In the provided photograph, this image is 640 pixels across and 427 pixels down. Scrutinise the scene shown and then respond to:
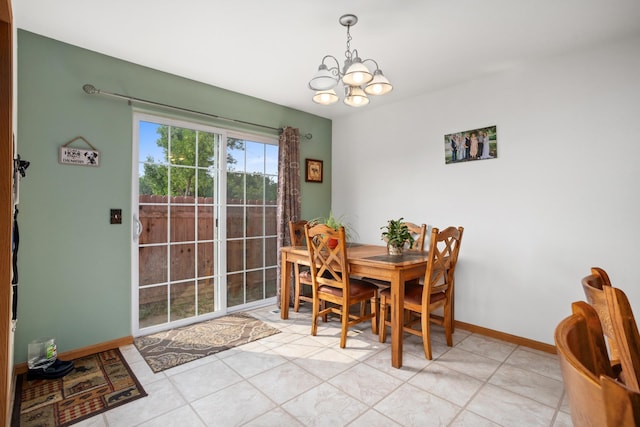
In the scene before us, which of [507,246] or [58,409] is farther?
[507,246]

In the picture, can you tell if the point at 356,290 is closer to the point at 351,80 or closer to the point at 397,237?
the point at 397,237

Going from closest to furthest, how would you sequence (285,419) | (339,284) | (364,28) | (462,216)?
A: (285,419), (364,28), (339,284), (462,216)

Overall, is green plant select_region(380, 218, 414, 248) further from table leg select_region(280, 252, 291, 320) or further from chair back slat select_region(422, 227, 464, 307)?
table leg select_region(280, 252, 291, 320)

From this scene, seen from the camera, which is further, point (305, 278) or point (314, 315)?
point (305, 278)

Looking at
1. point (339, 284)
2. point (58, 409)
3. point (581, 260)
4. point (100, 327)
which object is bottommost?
point (58, 409)

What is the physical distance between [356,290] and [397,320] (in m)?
0.49

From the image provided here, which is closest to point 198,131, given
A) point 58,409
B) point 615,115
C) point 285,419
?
point 58,409

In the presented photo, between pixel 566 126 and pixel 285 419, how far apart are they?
3062 mm

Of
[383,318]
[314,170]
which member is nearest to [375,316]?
[383,318]

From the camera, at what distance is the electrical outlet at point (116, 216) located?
2.73 meters

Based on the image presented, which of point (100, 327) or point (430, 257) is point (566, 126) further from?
point (100, 327)

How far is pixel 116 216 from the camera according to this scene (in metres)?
2.74

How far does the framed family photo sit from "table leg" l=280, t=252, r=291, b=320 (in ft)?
6.76

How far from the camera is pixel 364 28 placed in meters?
2.29
